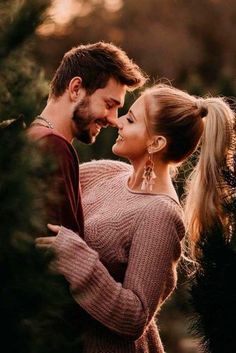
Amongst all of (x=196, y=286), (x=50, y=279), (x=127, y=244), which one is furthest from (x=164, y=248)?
(x=50, y=279)

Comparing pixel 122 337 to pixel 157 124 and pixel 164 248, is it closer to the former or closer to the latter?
pixel 164 248

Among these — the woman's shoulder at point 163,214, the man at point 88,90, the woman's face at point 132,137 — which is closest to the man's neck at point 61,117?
the man at point 88,90

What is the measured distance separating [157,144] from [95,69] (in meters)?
0.43

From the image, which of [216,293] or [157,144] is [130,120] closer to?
[157,144]

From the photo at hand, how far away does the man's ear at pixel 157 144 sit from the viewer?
171 inches

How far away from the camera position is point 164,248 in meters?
3.96

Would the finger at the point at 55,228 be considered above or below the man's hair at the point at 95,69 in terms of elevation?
below

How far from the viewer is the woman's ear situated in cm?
427

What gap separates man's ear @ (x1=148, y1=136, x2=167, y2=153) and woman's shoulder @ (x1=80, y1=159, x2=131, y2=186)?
0.37 m

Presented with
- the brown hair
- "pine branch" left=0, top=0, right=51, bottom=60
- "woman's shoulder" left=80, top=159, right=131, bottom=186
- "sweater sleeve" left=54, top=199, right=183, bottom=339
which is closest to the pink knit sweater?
"sweater sleeve" left=54, top=199, right=183, bottom=339

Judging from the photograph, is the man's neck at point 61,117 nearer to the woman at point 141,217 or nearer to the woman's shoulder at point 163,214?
the woman at point 141,217

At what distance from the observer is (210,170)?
4.06 m

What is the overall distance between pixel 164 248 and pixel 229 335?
768 millimetres

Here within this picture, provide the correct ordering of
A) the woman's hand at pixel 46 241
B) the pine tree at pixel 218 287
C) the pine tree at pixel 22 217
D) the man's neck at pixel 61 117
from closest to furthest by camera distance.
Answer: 1. the pine tree at pixel 22 217
2. the woman's hand at pixel 46 241
3. the pine tree at pixel 218 287
4. the man's neck at pixel 61 117
